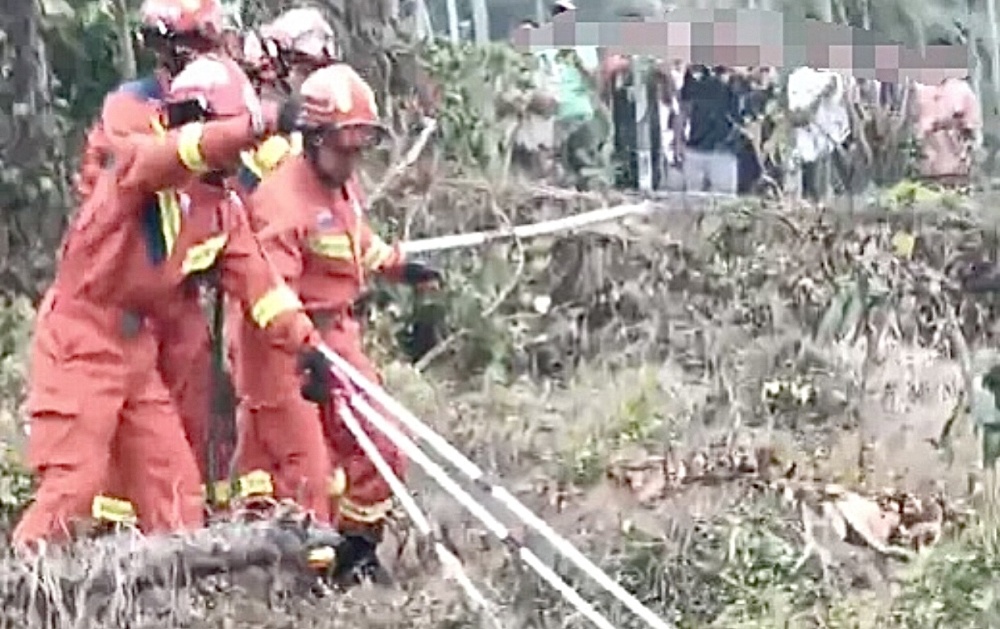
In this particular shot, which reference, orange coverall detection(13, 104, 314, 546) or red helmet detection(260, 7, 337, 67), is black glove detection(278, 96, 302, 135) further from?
red helmet detection(260, 7, 337, 67)

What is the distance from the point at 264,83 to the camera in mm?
5355

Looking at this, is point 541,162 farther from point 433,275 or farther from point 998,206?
point 998,206

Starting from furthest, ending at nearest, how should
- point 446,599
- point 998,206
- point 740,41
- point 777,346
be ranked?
point 777,346, point 446,599, point 998,206, point 740,41

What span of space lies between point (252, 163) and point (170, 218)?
0.89 feet

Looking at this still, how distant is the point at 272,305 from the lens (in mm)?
4848

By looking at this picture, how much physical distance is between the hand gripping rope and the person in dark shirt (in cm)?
367

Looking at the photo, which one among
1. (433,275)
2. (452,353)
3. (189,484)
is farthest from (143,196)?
(452,353)

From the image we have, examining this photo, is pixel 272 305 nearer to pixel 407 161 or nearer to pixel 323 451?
pixel 323 451

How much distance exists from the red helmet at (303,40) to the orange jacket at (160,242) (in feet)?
1.75

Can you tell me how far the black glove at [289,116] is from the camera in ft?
14.7

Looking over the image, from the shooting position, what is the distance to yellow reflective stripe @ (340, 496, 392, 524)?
5281 mm

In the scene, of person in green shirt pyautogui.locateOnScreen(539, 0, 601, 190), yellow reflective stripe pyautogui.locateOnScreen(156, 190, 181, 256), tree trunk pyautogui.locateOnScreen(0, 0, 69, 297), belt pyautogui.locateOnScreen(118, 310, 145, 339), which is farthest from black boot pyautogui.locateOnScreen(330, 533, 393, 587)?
person in green shirt pyautogui.locateOnScreen(539, 0, 601, 190)

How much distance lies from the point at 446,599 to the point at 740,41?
227 cm

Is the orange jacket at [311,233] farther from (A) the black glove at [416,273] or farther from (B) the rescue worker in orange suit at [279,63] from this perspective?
(A) the black glove at [416,273]
